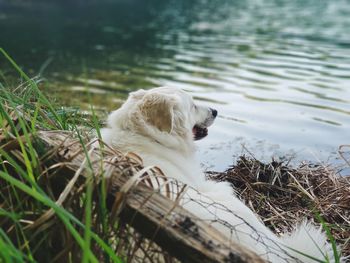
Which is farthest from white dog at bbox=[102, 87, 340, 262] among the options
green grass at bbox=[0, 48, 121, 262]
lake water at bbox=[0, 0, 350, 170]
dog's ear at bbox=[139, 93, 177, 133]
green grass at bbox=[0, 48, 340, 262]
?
green grass at bbox=[0, 48, 121, 262]

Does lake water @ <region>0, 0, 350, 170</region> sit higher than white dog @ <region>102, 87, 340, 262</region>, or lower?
lower

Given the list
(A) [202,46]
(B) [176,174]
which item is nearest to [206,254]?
(B) [176,174]

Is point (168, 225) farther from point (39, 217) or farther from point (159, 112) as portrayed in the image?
point (159, 112)

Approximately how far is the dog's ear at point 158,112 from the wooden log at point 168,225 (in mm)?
1728

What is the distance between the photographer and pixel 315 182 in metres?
5.63

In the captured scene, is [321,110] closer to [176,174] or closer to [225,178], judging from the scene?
[225,178]

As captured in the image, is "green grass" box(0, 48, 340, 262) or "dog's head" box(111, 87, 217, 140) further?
"dog's head" box(111, 87, 217, 140)

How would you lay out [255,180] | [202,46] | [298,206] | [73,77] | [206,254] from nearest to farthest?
[206,254]
[298,206]
[255,180]
[73,77]
[202,46]

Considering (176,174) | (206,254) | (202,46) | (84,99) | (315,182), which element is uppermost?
(206,254)

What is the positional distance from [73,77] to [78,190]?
13208 millimetres

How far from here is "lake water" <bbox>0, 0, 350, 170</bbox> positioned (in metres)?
8.91

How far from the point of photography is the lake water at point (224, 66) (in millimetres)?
8914

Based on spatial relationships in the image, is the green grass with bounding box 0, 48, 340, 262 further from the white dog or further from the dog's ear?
the dog's ear

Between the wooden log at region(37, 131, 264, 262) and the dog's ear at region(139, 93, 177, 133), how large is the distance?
5.67 ft
